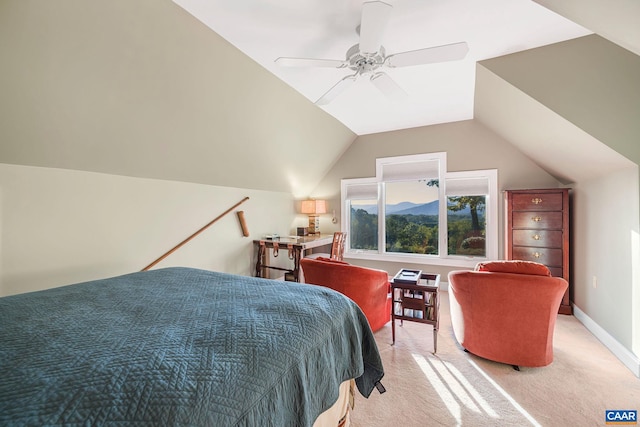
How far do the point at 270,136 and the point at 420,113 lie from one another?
219 cm

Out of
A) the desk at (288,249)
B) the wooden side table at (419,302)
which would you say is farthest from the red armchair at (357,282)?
the desk at (288,249)

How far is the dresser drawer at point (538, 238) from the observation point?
131 inches

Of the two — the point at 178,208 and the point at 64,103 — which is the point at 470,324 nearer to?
the point at 178,208

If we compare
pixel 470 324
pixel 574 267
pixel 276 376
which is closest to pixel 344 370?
pixel 276 376

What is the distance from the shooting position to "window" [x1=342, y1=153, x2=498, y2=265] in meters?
4.22

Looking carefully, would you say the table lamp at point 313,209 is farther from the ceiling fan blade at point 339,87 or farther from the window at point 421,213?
the ceiling fan blade at point 339,87

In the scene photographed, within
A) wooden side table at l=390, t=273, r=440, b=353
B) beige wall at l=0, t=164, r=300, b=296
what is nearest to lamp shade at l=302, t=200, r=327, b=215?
beige wall at l=0, t=164, r=300, b=296

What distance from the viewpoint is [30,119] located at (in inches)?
74.5

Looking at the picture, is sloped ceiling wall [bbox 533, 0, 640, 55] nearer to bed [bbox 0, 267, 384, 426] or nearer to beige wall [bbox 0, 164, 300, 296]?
bed [bbox 0, 267, 384, 426]

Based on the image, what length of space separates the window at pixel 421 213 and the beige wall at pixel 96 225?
2.46 meters

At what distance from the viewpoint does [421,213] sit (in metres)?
4.70

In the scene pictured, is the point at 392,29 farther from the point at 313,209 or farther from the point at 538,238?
the point at 313,209

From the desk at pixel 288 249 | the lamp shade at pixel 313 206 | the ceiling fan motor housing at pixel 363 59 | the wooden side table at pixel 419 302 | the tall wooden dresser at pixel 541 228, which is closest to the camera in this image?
the ceiling fan motor housing at pixel 363 59

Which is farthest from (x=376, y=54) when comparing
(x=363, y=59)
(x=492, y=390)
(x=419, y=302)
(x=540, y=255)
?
(x=540, y=255)
